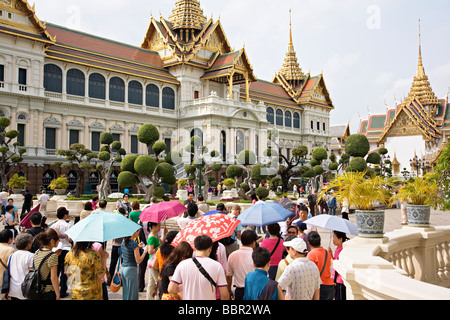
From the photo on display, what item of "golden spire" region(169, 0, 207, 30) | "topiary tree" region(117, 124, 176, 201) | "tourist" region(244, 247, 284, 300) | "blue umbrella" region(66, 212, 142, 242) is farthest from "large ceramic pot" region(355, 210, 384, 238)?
"golden spire" region(169, 0, 207, 30)

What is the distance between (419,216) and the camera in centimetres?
750

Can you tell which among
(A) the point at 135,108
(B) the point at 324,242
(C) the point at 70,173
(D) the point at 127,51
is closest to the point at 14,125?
(C) the point at 70,173

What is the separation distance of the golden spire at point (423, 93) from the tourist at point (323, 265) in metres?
58.0

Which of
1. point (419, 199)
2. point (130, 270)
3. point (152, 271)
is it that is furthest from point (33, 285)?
point (419, 199)

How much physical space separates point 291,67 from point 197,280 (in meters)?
62.7

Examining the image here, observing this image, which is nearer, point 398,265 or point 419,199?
point 398,265

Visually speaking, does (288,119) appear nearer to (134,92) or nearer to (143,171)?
(134,92)

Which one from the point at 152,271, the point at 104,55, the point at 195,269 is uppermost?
the point at 104,55

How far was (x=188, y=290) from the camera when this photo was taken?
4.41 meters

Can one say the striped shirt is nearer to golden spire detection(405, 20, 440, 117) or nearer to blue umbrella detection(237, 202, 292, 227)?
blue umbrella detection(237, 202, 292, 227)

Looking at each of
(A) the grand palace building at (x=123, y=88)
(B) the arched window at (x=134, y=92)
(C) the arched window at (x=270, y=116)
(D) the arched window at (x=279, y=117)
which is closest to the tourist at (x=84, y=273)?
(A) the grand palace building at (x=123, y=88)

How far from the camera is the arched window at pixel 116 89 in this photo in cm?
3966

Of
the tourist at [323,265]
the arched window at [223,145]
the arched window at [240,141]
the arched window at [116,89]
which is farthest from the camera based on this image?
the arched window at [240,141]

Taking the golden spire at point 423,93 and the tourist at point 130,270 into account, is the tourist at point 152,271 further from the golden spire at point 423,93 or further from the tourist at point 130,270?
the golden spire at point 423,93
